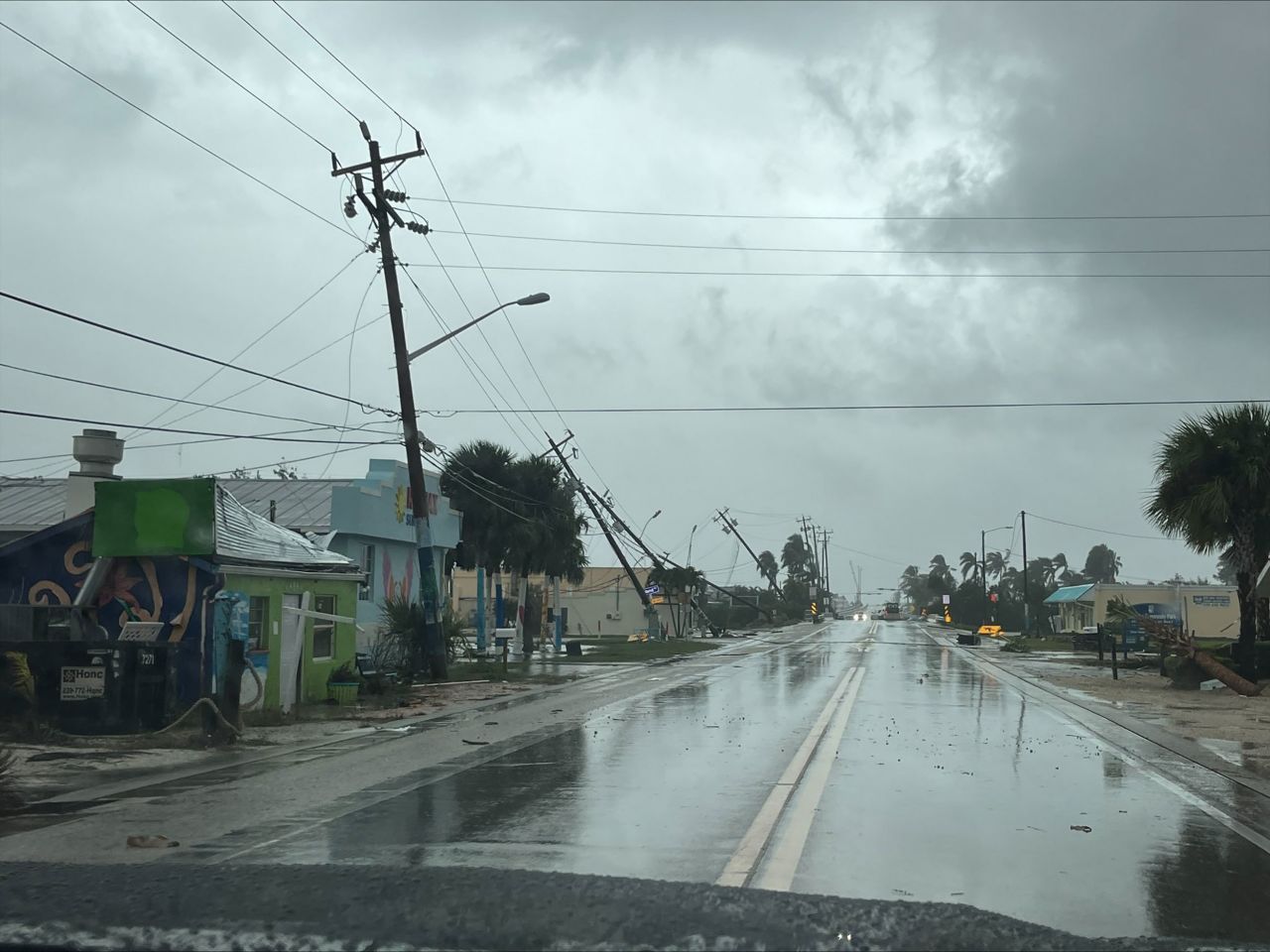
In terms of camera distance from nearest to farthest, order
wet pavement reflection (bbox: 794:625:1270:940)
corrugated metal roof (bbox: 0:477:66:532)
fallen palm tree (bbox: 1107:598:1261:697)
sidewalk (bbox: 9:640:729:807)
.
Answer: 1. wet pavement reflection (bbox: 794:625:1270:940)
2. sidewalk (bbox: 9:640:729:807)
3. fallen palm tree (bbox: 1107:598:1261:697)
4. corrugated metal roof (bbox: 0:477:66:532)

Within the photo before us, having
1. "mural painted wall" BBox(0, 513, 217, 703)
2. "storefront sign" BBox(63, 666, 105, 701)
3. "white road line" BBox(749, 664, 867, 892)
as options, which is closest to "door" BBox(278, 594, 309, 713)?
"mural painted wall" BBox(0, 513, 217, 703)

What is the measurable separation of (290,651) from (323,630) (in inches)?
90.5

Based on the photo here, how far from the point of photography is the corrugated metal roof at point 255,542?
1933 cm

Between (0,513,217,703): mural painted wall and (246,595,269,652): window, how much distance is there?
1.27 metres

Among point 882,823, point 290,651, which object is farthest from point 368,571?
point 882,823

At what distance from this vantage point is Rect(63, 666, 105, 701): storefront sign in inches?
656

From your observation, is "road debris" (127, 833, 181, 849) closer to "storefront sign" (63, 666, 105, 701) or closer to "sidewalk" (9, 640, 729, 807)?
"sidewalk" (9, 640, 729, 807)

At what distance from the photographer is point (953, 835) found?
9289 millimetres

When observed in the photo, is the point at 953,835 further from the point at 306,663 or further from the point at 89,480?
the point at 89,480

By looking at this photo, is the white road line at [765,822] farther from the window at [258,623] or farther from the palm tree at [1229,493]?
the palm tree at [1229,493]

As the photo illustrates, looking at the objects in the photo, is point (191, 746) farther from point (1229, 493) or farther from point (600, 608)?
point (600, 608)

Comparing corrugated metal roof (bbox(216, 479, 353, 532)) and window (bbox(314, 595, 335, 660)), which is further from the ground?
corrugated metal roof (bbox(216, 479, 353, 532))

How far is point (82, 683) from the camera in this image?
16672 mm

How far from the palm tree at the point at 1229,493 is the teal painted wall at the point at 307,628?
19.5 m
